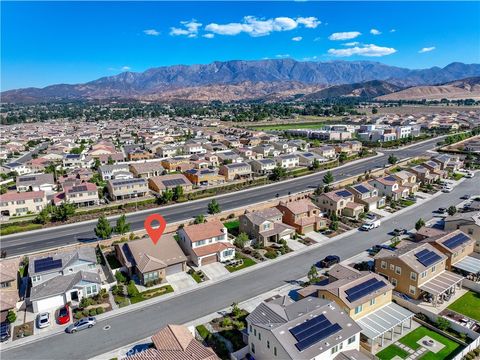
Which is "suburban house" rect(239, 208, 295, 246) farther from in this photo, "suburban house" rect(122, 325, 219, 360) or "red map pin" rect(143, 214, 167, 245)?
"suburban house" rect(122, 325, 219, 360)

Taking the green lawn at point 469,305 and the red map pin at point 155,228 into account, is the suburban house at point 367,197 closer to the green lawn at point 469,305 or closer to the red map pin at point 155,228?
the green lawn at point 469,305

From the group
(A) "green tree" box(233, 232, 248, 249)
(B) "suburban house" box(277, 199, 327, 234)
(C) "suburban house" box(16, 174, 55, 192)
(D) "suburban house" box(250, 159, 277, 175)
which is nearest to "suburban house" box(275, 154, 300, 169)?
(D) "suburban house" box(250, 159, 277, 175)

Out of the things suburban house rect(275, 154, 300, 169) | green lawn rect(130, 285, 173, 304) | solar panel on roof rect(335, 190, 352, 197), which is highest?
suburban house rect(275, 154, 300, 169)

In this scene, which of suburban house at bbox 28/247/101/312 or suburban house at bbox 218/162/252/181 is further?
suburban house at bbox 218/162/252/181

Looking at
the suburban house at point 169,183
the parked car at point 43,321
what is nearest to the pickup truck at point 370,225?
the suburban house at point 169,183

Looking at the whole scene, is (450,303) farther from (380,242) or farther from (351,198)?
(351,198)

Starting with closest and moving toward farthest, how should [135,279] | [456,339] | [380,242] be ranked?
1. [456,339]
2. [135,279]
3. [380,242]

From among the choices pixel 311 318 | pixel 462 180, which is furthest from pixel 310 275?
pixel 462 180

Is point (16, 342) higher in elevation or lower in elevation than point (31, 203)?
lower
